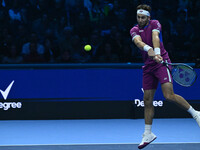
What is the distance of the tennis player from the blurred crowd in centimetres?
289

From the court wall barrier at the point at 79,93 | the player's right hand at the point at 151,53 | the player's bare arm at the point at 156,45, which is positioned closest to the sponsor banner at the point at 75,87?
the court wall barrier at the point at 79,93

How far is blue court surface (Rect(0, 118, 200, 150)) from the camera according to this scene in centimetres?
525

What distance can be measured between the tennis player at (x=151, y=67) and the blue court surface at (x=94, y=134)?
15.3 inches

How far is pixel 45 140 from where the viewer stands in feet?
19.1

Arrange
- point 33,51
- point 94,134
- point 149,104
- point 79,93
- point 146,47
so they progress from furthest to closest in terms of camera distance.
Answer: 1. point 33,51
2. point 79,93
3. point 94,134
4. point 149,104
5. point 146,47

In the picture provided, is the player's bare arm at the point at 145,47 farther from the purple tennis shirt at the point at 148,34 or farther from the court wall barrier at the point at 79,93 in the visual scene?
the court wall barrier at the point at 79,93

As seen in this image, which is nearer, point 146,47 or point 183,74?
point 146,47

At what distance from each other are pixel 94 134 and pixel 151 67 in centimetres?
163

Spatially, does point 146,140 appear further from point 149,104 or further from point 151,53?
point 151,53

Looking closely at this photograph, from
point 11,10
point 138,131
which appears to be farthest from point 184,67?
point 11,10

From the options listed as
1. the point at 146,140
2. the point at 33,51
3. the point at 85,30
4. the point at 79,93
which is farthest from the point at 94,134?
the point at 85,30

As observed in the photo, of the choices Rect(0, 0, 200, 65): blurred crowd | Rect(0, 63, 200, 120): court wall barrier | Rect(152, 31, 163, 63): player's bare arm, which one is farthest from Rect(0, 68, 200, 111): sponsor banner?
Rect(152, 31, 163, 63): player's bare arm

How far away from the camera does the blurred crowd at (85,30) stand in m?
8.17

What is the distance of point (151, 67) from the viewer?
16.9ft
